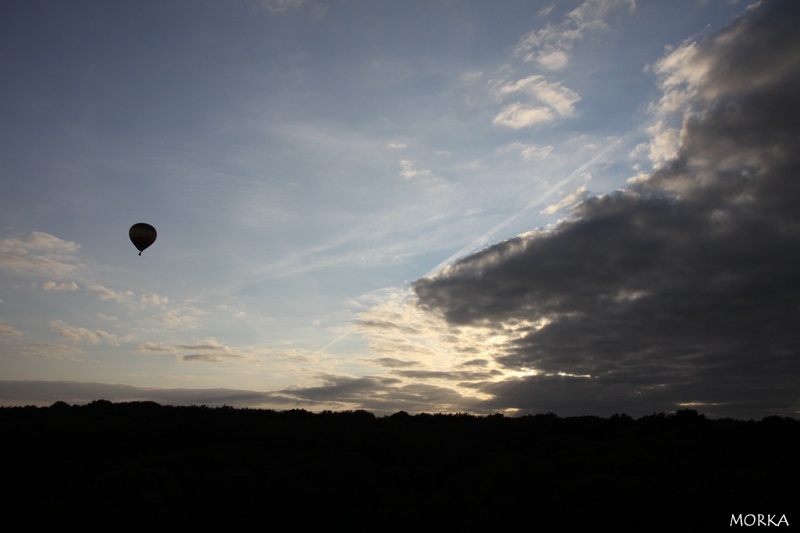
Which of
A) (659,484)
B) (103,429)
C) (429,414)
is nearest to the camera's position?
(659,484)

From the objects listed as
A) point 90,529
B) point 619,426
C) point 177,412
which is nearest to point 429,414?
point 619,426

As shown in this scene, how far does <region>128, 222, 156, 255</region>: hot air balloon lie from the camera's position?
4081 cm

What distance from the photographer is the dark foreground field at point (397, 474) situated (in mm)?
15203

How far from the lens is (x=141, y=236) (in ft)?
134

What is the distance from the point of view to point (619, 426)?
2875cm

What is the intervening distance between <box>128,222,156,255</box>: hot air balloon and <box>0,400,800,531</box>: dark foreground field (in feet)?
49.4

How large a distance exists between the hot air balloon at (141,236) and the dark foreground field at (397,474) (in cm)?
1506

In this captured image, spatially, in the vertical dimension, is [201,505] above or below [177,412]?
below

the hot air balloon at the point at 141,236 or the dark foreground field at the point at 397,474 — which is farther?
the hot air balloon at the point at 141,236

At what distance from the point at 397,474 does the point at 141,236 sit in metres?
30.4

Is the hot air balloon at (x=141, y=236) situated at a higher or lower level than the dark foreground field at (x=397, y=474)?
higher

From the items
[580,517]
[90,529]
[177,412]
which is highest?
[177,412]

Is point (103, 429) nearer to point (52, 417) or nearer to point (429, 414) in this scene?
point (52, 417)

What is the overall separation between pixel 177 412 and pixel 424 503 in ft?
74.8
